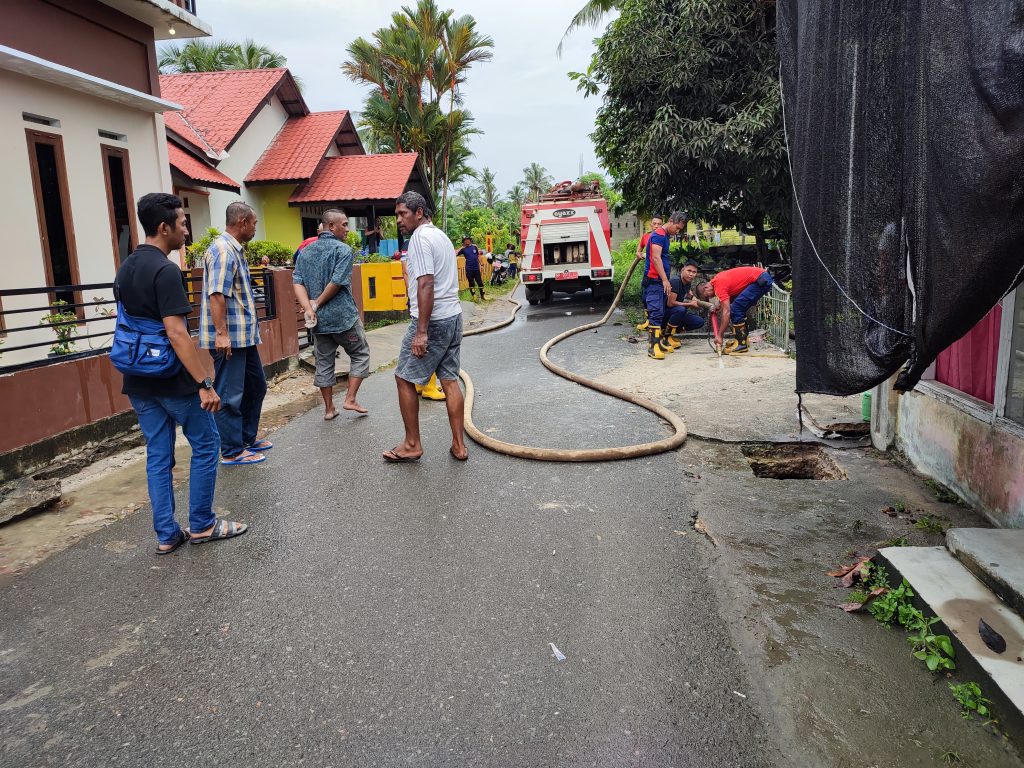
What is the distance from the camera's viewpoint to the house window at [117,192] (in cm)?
943

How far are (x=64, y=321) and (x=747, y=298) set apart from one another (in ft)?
26.7

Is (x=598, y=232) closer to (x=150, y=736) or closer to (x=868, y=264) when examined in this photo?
(x=868, y=264)

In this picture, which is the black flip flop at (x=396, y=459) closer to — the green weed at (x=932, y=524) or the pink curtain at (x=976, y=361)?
the green weed at (x=932, y=524)

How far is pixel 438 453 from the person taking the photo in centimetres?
580

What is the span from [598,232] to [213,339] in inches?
512

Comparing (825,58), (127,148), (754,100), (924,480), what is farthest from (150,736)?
(754,100)

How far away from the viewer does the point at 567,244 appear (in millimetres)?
17484

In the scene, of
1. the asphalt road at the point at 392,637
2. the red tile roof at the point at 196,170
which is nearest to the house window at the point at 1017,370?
the asphalt road at the point at 392,637

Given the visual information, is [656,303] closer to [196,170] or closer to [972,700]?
[972,700]

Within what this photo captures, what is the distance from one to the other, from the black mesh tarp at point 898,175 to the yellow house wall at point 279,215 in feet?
56.8

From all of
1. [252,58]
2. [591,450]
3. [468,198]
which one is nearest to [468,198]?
[468,198]

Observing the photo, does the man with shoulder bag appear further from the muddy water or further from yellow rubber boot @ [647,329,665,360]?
yellow rubber boot @ [647,329,665,360]

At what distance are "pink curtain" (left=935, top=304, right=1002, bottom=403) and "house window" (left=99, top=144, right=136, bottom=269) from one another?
9320mm

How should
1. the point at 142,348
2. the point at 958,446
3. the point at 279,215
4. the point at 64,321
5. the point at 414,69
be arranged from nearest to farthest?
the point at 142,348 → the point at 958,446 → the point at 64,321 → the point at 279,215 → the point at 414,69
